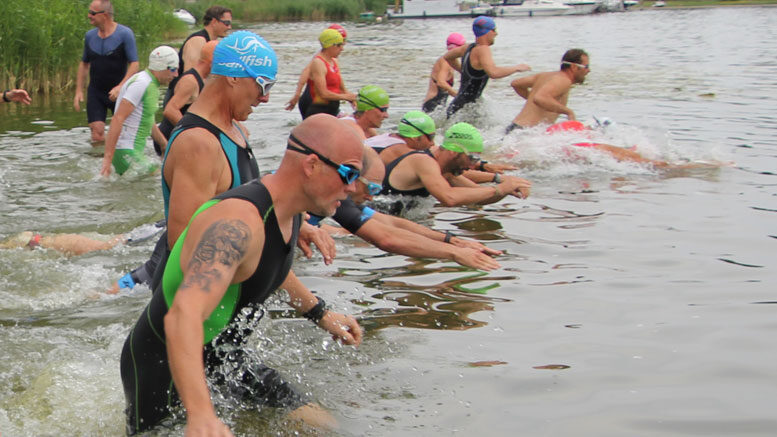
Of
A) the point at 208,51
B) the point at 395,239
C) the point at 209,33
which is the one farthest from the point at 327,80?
the point at 395,239

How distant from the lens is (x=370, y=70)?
24.5 meters

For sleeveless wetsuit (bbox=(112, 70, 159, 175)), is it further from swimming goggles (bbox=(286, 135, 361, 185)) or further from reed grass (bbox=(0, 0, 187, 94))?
reed grass (bbox=(0, 0, 187, 94))

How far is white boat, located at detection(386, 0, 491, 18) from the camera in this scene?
71.4 metres

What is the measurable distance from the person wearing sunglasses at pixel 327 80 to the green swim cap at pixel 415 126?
8.51 feet

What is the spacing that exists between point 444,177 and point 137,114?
3.28 meters

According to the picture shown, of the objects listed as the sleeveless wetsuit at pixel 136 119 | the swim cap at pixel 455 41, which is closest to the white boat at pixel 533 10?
the swim cap at pixel 455 41

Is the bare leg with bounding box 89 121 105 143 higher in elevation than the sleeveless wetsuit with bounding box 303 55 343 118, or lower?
lower

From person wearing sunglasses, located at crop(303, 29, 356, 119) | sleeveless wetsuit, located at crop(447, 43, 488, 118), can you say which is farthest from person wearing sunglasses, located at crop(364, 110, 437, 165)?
sleeveless wetsuit, located at crop(447, 43, 488, 118)

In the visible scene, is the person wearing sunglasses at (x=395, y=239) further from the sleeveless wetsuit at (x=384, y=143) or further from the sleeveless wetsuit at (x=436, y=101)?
the sleeveless wetsuit at (x=436, y=101)

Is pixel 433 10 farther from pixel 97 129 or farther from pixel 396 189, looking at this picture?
pixel 396 189

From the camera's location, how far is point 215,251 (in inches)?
115

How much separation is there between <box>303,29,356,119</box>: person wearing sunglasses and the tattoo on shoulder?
8.05m

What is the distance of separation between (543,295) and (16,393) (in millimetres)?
3504

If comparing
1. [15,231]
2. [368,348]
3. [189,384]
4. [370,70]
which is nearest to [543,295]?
[368,348]
